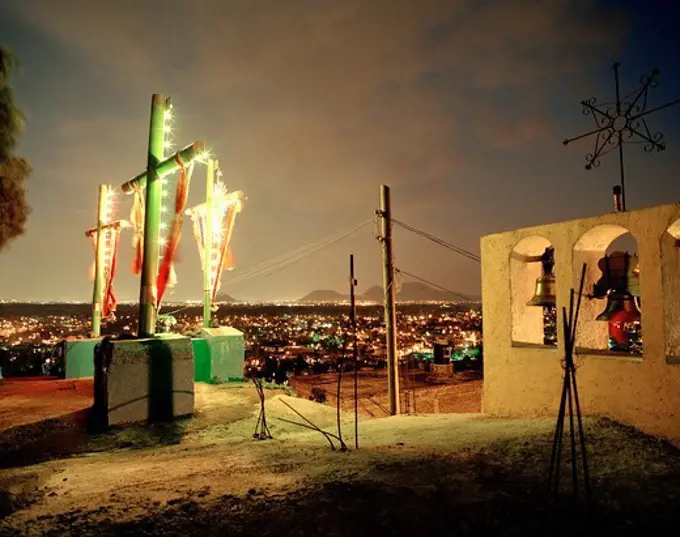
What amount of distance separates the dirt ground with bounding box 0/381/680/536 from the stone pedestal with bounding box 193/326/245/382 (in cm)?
598

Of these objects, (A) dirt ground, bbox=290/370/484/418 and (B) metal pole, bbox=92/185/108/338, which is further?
(A) dirt ground, bbox=290/370/484/418

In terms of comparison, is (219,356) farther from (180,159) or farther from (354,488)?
(354,488)

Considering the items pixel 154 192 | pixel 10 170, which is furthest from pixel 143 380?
pixel 10 170

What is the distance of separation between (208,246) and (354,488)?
11424 mm

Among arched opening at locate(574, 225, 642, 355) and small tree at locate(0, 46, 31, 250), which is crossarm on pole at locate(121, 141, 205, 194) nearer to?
arched opening at locate(574, 225, 642, 355)

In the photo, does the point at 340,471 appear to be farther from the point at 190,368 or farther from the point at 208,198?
the point at 208,198

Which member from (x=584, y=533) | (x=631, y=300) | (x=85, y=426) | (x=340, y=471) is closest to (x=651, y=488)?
(x=584, y=533)

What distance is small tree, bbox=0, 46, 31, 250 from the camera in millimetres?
15602

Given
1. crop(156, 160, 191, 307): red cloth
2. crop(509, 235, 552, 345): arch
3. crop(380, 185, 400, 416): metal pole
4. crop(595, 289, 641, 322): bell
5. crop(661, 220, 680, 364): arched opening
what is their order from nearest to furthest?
crop(661, 220, 680, 364): arched opening < crop(595, 289, 641, 322): bell < crop(509, 235, 552, 345): arch < crop(156, 160, 191, 307): red cloth < crop(380, 185, 400, 416): metal pole

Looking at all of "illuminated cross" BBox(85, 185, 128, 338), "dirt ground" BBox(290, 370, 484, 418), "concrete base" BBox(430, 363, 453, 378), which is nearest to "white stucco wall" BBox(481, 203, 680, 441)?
"dirt ground" BBox(290, 370, 484, 418)

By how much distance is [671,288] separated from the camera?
6410 millimetres

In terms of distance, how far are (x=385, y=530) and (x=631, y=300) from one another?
586 centimetres

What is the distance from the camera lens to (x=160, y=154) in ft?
32.6

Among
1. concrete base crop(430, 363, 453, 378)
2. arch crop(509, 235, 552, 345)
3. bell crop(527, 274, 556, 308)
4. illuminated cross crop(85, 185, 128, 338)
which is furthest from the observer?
concrete base crop(430, 363, 453, 378)
